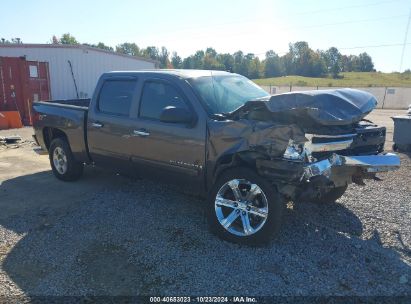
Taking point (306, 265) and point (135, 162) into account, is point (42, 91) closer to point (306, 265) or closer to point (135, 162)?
point (135, 162)

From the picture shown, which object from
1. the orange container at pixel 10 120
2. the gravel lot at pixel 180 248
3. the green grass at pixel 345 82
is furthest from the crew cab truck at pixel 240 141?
the green grass at pixel 345 82

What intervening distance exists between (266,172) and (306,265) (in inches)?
38.4

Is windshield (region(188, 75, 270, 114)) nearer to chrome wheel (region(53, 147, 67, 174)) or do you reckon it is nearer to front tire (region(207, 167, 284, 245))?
front tire (region(207, 167, 284, 245))

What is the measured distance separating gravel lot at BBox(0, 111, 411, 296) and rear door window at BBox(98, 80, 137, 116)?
→ 1286 mm

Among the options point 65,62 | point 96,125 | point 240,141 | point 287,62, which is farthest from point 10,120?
point 287,62

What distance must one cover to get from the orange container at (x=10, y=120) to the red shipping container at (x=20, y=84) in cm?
106

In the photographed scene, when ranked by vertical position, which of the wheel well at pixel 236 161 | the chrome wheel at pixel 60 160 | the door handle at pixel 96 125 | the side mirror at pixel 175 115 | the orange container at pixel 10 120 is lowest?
the orange container at pixel 10 120

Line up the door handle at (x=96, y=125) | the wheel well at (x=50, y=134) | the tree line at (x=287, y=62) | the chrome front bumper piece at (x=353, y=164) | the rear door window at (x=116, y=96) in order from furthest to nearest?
the tree line at (x=287, y=62)
the wheel well at (x=50, y=134)
the door handle at (x=96, y=125)
the rear door window at (x=116, y=96)
the chrome front bumper piece at (x=353, y=164)

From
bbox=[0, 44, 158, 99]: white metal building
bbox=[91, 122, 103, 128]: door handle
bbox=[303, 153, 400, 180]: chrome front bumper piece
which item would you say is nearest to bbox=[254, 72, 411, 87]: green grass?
bbox=[0, 44, 158, 99]: white metal building

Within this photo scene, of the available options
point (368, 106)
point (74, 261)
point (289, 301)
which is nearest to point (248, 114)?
point (368, 106)

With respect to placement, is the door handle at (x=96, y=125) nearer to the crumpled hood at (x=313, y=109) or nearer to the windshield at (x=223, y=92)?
the windshield at (x=223, y=92)

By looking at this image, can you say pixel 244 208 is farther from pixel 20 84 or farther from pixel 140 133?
pixel 20 84

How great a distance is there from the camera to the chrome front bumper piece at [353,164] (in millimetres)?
3680

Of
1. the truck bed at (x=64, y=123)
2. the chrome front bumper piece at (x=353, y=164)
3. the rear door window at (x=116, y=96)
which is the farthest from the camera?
the truck bed at (x=64, y=123)
